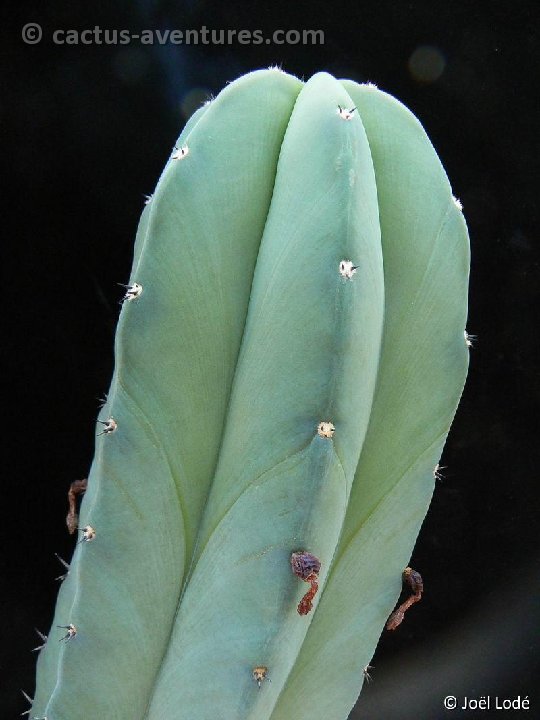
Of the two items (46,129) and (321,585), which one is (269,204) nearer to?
(321,585)

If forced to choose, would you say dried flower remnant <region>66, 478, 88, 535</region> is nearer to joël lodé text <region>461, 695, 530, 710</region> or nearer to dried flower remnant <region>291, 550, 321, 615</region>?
dried flower remnant <region>291, 550, 321, 615</region>

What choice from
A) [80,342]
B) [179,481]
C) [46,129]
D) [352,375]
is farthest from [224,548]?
[46,129]

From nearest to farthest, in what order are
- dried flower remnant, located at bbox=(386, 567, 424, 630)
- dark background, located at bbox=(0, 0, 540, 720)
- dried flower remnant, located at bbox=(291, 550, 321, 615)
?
dried flower remnant, located at bbox=(291, 550, 321, 615), dried flower remnant, located at bbox=(386, 567, 424, 630), dark background, located at bbox=(0, 0, 540, 720)

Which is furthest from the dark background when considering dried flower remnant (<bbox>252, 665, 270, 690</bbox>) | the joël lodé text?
dried flower remnant (<bbox>252, 665, 270, 690</bbox>)

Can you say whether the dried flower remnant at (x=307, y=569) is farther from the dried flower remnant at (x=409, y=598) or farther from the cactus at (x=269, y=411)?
the dried flower remnant at (x=409, y=598)

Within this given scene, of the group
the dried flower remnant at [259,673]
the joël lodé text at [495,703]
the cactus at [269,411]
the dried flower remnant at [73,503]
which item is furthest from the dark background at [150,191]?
the dried flower remnant at [259,673]

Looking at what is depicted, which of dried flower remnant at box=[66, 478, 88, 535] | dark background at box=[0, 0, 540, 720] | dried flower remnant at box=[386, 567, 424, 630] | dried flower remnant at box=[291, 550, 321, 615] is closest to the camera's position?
dried flower remnant at box=[291, 550, 321, 615]
